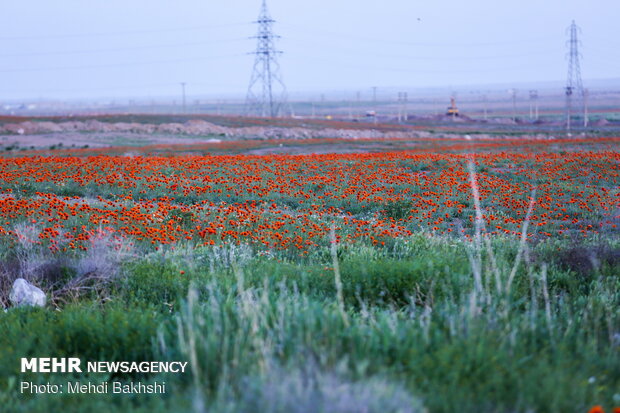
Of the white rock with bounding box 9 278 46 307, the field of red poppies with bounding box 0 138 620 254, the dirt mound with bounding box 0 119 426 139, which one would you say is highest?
the dirt mound with bounding box 0 119 426 139

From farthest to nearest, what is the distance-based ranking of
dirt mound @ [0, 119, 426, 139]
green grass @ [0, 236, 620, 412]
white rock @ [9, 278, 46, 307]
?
dirt mound @ [0, 119, 426, 139]
white rock @ [9, 278, 46, 307]
green grass @ [0, 236, 620, 412]

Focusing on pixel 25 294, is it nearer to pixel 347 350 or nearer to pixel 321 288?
pixel 321 288

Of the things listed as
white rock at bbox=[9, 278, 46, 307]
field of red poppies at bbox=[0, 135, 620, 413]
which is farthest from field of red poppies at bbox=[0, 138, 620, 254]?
white rock at bbox=[9, 278, 46, 307]

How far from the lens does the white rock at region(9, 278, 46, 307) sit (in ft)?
25.2

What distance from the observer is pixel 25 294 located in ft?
25.7

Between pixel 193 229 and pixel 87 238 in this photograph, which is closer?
pixel 87 238

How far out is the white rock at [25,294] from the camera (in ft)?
25.2

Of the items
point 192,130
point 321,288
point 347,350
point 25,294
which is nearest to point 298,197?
point 321,288

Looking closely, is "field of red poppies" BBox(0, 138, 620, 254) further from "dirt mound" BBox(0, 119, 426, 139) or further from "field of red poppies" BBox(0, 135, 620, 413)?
"dirt mound" BBox(0, 119, 426, 139)

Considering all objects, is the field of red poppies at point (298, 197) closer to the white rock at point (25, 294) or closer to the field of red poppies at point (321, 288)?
the field of red poppies at point (321, 288)

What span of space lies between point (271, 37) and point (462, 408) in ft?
185

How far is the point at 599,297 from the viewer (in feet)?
24.2

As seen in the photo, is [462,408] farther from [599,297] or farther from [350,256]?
[350,256]

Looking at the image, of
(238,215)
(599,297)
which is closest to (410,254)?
(599,297)
